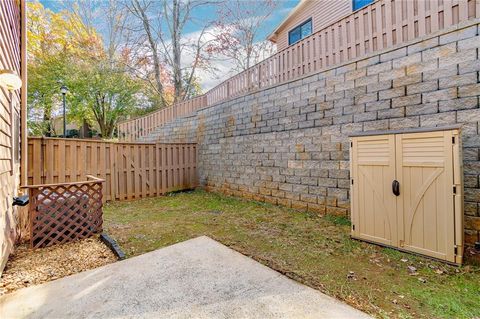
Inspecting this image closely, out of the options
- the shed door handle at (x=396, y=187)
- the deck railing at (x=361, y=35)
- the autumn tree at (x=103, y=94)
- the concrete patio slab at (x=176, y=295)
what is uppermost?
the autumn tree at (x=103, y=94)

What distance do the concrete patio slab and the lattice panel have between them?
55.1 inches

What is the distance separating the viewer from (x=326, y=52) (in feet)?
16.3

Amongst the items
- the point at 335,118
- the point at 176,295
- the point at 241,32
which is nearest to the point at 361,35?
the point at 335,118

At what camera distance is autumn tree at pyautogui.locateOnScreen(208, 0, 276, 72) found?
13859mm

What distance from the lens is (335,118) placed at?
474cm

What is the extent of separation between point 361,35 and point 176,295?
204 inches

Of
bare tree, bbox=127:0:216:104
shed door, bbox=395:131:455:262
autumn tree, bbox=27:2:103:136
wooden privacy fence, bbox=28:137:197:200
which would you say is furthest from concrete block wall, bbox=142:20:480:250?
autumn tree, bbox=27:2:103:136

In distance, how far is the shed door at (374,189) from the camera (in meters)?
3.12

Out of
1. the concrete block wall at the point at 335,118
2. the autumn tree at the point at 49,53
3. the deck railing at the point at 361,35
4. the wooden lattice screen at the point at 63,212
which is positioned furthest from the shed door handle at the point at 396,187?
the autumn tree at the point at 49,53

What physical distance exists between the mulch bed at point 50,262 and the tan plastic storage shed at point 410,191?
3659mm

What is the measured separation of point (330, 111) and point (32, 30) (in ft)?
61.8

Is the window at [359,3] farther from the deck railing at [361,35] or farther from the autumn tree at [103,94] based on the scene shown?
the autumn tree at [103,94]

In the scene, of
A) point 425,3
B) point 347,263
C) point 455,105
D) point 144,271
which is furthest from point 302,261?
point 425,3

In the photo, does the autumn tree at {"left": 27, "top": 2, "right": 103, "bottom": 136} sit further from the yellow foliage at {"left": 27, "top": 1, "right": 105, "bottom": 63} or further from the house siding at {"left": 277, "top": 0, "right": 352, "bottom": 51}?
the house siding at {"left": 277, "top": 0, "right": 352, "bottom": 51}
